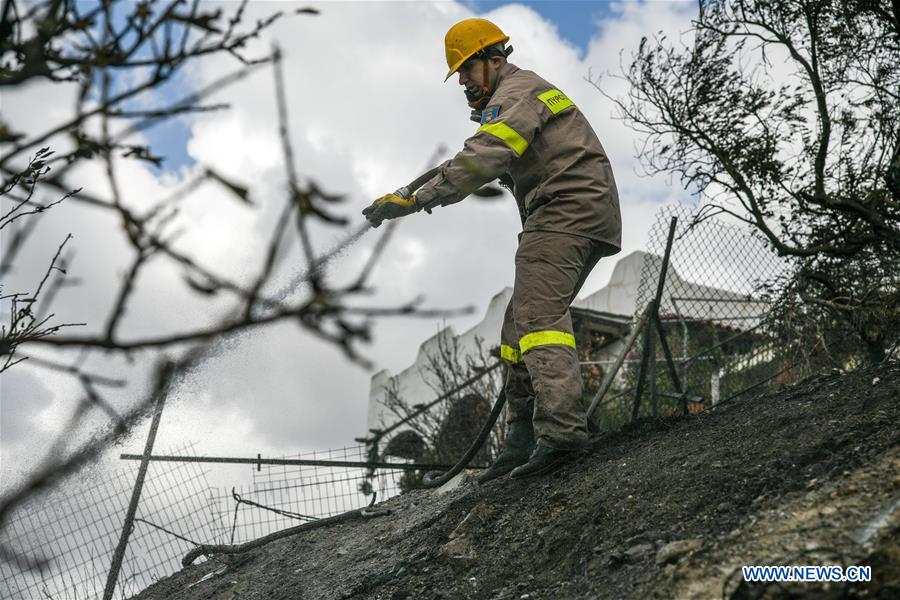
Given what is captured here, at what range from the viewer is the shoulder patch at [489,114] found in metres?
4.88

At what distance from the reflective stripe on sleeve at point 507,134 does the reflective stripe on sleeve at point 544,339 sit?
A: 0.86 meters

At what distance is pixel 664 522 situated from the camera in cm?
381

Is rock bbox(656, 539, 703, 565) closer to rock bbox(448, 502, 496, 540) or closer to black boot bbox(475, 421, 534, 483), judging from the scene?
rock bbox(448, 502, 496, 540)

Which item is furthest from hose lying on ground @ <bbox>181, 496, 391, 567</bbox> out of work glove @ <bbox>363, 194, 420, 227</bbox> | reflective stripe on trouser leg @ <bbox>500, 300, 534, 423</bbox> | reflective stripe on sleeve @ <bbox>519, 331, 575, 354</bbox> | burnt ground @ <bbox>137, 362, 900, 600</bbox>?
work glove @ <bbox>363, 194, 420, 227</bbox>

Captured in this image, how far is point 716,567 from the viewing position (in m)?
3.17

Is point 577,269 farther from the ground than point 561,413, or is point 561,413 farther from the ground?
point 577,269

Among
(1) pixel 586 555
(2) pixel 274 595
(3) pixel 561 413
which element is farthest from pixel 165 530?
(1) pixel 586 555

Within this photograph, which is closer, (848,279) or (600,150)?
(600,150)

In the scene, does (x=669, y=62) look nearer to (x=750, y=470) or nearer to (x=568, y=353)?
(x=568, y=353)

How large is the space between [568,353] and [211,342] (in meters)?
3.46

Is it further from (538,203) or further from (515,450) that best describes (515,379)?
(538,203)

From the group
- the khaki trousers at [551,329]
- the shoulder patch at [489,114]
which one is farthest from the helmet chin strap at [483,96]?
the khaki trousers at [551,329]

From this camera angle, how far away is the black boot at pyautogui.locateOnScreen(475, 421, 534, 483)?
5367mm

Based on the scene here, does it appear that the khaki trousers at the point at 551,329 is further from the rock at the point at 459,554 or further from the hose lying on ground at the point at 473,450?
the hose lying on ground at the point at 473,450
